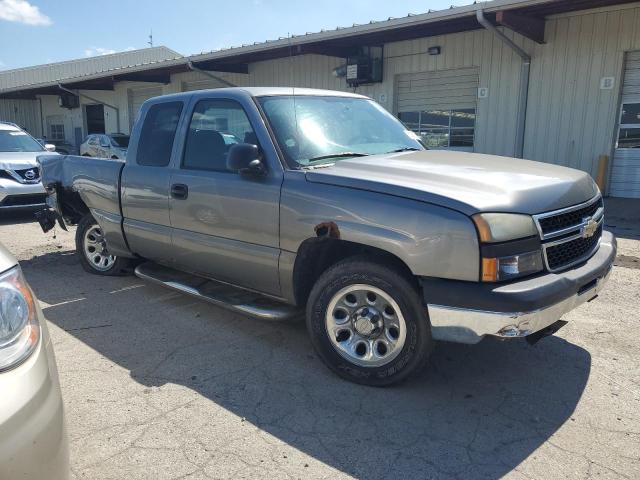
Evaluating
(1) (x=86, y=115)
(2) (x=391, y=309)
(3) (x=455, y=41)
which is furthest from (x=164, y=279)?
(1) (x=86, y=115)

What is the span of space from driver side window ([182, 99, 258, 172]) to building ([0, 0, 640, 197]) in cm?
528

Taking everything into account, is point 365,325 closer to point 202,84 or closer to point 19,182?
point 19,182

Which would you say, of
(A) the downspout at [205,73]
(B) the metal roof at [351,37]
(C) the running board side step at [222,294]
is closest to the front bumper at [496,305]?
(C) the running board side step at [222,294]

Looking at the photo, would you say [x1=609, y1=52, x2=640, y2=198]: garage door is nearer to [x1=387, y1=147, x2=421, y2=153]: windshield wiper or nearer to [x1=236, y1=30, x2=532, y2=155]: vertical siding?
[x1=236, y1=30, x2=532, y2=155]: vertical siding

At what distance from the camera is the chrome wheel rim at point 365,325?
325cm

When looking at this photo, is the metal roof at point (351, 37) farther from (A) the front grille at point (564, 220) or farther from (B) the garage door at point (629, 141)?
(A) the front grille at point (564, 220)

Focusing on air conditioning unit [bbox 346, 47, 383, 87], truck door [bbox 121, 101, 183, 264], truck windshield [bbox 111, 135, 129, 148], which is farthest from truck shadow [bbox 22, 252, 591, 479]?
truck windshield [bbox 111, 135, 129, 148]

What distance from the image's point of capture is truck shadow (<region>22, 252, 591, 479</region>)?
2.75m

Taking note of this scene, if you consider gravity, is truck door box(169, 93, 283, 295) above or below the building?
below

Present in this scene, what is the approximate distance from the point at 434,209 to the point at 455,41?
12084 millimetres

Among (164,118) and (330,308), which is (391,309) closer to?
(330,308)

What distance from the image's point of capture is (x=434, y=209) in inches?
116

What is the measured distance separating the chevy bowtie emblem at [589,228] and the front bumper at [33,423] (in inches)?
119

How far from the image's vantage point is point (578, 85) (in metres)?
11.8
